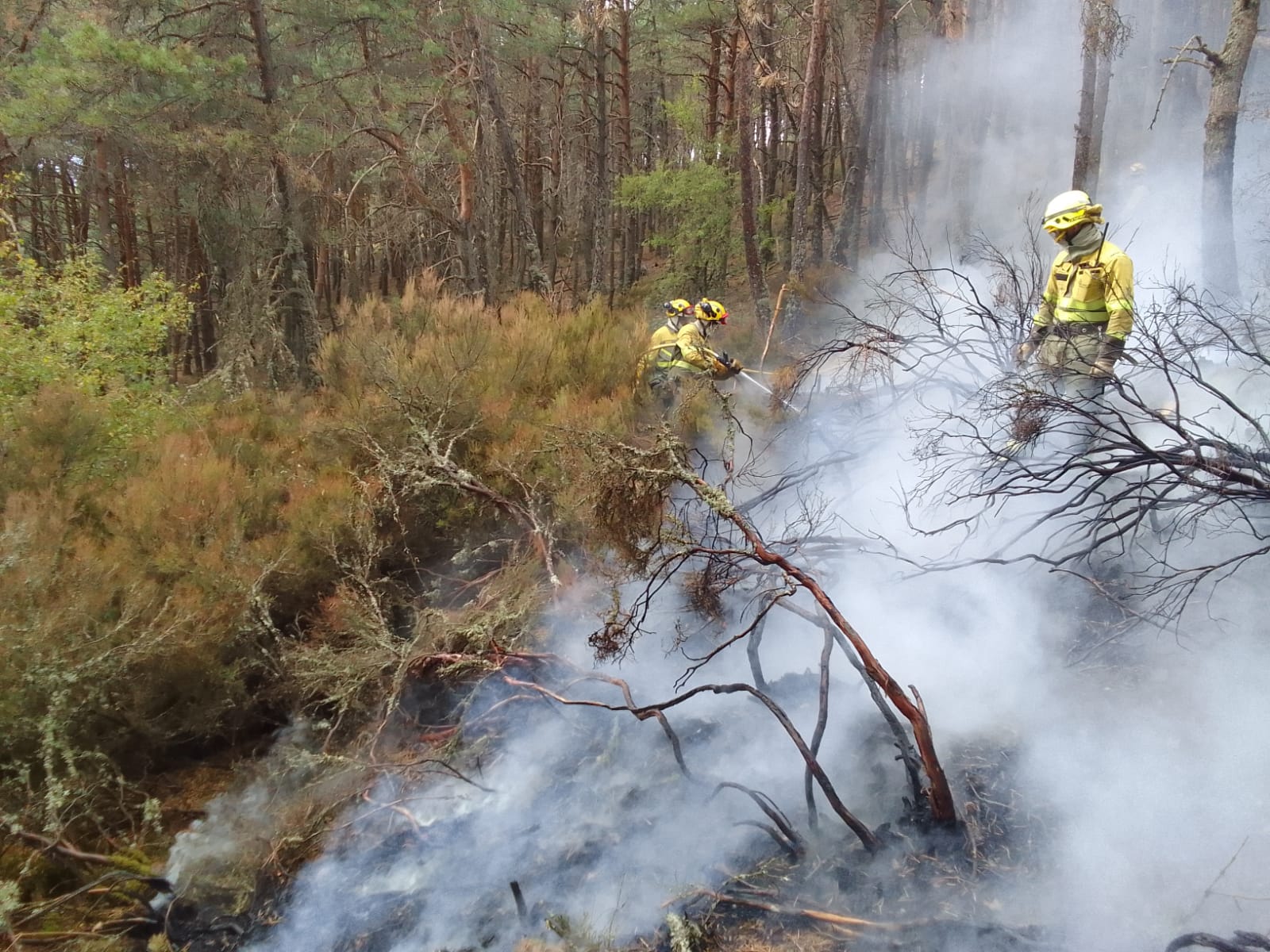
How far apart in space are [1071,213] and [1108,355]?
117 cm

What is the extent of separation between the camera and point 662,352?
8.03 metres

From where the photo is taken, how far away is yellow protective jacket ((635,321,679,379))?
310 inches

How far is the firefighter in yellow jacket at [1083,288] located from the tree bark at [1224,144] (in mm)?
3799

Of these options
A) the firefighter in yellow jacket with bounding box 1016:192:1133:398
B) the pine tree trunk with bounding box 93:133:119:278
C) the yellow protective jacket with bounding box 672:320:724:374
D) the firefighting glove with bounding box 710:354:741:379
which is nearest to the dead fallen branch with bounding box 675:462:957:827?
the firefighter in yellow jacket with bounding box 1016:192:1133:398

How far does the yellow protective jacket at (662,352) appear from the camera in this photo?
7.87 meters

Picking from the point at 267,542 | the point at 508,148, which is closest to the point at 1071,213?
the point at 267,542

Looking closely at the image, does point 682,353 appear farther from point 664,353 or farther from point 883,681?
point 883,681

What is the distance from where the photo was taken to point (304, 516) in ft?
19.2

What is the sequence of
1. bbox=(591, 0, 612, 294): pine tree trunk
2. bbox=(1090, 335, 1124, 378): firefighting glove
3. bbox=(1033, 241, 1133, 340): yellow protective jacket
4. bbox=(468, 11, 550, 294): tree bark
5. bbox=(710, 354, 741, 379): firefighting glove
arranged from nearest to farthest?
bbox=(1090, 335, 1124, 378): firefighting glove, bbox=(1033, 241, 1133, 340): yellow protective jacket, bbox=(710, 354, 741, 379): firefighting glove, bbox=(468, 11, 550, 294): tree bark, bbox=(591, 0, 612, 294): pine tree trunk

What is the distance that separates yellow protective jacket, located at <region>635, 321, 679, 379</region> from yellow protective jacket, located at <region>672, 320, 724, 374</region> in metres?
0.08

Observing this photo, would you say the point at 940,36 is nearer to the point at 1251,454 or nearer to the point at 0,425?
the point at 1251,454

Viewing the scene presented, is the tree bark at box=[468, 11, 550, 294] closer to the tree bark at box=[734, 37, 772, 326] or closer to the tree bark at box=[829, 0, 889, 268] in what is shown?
the tree bark at box=[734, 37, 772, 326]

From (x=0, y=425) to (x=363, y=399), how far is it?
273cm

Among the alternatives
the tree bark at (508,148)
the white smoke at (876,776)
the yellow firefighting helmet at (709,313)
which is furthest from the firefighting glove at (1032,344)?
the tree bark at (508,148)
